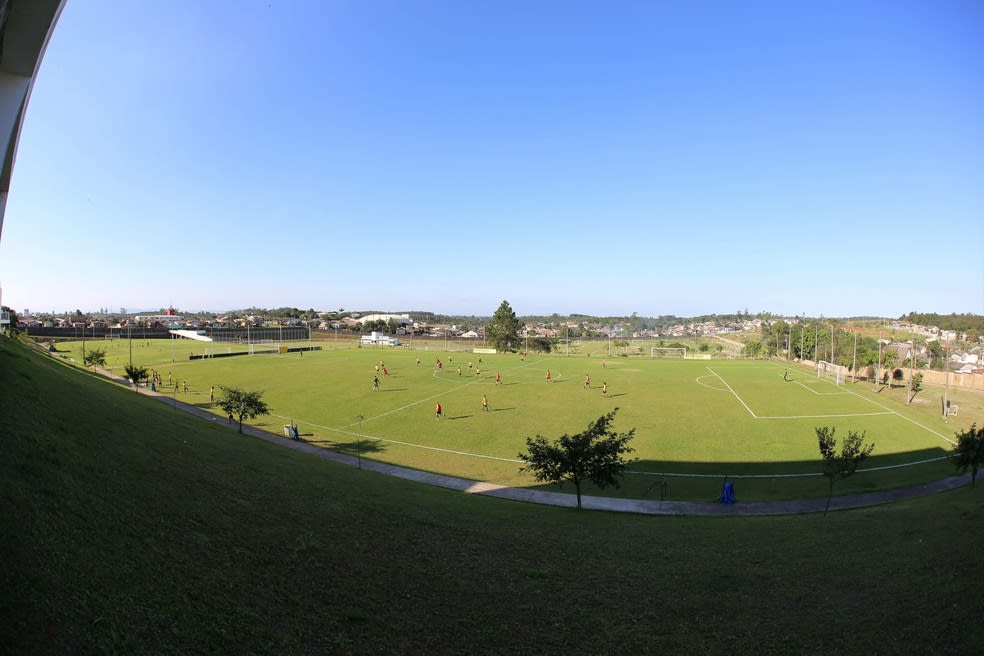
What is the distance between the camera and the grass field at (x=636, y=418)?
22461mm

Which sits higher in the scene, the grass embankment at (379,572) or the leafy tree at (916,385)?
the grass embankment at (379,572)

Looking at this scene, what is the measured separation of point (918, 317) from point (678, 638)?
9025 inches

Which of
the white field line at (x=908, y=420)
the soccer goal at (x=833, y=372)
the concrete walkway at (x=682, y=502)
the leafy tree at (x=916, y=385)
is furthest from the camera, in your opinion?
the soccer goal at (x=833, y=372)

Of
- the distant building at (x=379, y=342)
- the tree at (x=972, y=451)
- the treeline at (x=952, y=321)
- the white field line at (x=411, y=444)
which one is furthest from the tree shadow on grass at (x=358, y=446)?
the treeline at (x=952, y=321)

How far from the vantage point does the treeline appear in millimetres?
119938

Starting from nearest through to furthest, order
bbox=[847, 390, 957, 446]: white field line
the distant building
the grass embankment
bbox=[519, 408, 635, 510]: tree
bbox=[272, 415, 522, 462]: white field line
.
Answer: the grass embankment < bbox=[519, 408, 635, 510]: tree < bbox=[272, 415, 522, 462]: white field line < bbox=[847, 390, 957, 446]: white field line < the distant building

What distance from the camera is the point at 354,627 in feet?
20.1

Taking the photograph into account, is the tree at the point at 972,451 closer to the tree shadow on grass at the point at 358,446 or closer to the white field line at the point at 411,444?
the white field line at the point at 411,444

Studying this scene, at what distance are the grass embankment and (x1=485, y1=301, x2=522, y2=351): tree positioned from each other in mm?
96217

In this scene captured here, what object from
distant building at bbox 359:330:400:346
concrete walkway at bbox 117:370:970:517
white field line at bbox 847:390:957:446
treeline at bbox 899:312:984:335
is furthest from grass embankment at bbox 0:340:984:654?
Answer: treeline at bbox 899:312:984:335

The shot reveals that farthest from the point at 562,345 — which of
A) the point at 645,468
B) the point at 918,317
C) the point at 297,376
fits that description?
the point at 918,317

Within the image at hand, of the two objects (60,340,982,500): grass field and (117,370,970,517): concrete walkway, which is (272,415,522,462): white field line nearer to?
Answer: (60,340,982,500): grass field

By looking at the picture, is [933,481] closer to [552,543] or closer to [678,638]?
[552,543]

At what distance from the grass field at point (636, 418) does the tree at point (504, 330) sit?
153 ft
